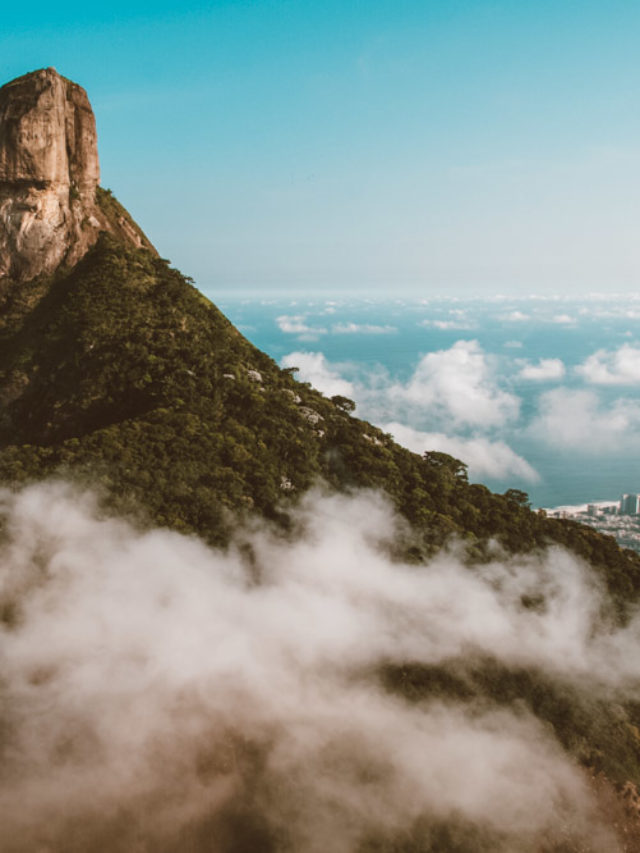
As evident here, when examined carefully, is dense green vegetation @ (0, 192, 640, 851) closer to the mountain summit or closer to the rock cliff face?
the mountain summit

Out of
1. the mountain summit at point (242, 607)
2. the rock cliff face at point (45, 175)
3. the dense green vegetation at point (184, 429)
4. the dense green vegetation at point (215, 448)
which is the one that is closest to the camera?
the mountain summit at point (242, 607)

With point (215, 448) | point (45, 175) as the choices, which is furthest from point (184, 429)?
point (45, 175)

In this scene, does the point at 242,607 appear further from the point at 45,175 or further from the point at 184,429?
the point at 45,175

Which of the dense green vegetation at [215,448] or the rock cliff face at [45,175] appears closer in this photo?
the dense green vegetation at [215,448]

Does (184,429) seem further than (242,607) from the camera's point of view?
No

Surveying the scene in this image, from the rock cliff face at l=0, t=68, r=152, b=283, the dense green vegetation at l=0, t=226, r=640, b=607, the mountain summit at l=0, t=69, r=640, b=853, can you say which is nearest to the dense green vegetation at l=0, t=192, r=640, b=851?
the dense green vegetation at l=0, t=226, r=640, b=607

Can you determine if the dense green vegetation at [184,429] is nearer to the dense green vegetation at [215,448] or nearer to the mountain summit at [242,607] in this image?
the dense green vegetation at [215,448]

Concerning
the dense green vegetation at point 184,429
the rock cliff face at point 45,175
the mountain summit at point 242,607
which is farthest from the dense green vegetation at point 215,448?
the rock cliff face at point 45,175

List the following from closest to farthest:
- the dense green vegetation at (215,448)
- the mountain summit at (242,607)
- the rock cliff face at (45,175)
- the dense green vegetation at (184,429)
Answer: the mountain summit at (242,607) < the dense green vegetation at (215,448) < the dense green vegetation at (184,429) < the rock cliff face at (45,175)
